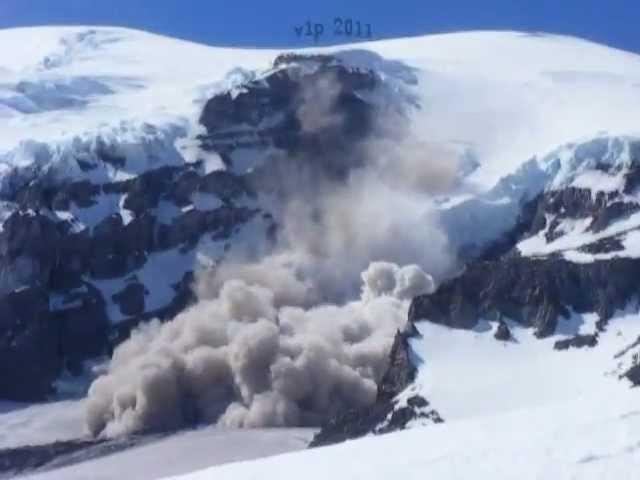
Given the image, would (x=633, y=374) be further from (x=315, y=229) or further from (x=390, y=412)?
(x=315, y=229)

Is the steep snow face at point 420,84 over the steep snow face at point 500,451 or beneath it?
over

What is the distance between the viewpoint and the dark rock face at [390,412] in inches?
3246

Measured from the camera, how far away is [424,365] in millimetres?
89062

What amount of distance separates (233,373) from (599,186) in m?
41.0

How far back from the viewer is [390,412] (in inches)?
3359

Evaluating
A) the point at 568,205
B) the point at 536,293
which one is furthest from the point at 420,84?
the point at 536,293

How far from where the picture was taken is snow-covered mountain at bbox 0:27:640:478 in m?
94.8

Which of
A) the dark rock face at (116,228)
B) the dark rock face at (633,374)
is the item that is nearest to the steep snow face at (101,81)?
the dark rock face at (116,228)

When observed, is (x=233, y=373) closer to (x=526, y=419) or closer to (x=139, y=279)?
(x=139, y=279)

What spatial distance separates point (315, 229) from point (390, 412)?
A: 67.6 m

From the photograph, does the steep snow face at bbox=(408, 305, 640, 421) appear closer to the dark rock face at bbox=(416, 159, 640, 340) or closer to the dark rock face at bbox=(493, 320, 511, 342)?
the dark rock face at bbox=(493, 320, 511, 342)

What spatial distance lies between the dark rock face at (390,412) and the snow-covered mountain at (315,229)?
34cm

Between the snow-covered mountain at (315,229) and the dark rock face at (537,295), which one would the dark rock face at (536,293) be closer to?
the dark rock face at (537,295)

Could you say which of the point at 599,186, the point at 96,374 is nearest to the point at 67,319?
the point at 96,374
